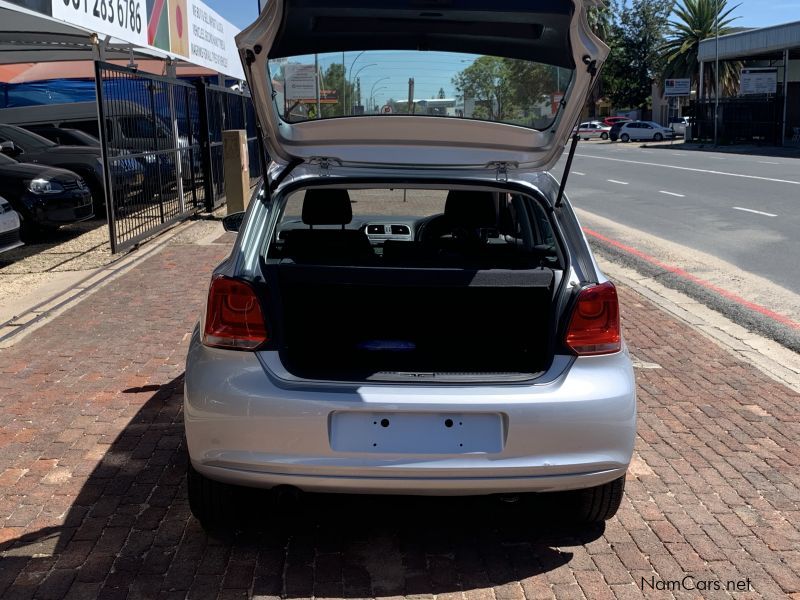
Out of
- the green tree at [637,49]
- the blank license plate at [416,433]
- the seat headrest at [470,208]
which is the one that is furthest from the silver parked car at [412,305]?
the green tree at [637,49]

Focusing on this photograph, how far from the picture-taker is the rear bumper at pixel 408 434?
3.21 metres

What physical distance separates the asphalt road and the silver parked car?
615 cm

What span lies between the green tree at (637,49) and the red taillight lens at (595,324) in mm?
85933

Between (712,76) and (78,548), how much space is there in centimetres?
7881

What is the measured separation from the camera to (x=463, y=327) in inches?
161

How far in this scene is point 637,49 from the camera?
86438 mm

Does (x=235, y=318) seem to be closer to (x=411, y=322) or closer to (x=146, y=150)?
(x=411, y=322)

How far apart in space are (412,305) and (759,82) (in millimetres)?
54253

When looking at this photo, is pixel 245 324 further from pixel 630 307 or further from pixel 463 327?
pixel 630 307

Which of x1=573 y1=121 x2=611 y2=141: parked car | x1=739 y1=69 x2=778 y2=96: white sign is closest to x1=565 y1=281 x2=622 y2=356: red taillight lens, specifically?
x1=739 y1=69 x2=778 y2=96: white sign

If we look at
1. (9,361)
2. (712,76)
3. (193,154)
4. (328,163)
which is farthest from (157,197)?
(712,76)

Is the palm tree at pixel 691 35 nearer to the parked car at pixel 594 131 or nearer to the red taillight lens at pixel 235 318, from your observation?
the parked car at pixel 594 131

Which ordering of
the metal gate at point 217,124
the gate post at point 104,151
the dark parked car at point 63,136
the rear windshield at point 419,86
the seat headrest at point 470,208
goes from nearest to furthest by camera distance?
1. the rear windshield at point 419,86
2. the seat headrest at point 470,208
3. the gate post at point 104,151
4. the metal gate at point 217,124
5. the dark parked car at point 63,136

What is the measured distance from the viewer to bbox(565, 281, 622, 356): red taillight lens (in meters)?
3.44
